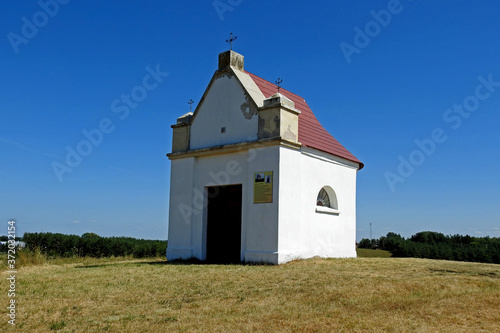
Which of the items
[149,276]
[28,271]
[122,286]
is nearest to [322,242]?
[149,276]

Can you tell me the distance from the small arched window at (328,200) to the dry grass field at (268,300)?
4905 millimetres

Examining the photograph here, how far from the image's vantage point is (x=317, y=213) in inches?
658

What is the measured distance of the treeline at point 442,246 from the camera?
2384 centimetres

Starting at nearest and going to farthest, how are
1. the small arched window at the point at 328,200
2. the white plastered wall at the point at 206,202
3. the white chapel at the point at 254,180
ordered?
the white plastered wall at the point at 206,202, the white chapel at the point at 254,180, the small arched window at the point at 328,200

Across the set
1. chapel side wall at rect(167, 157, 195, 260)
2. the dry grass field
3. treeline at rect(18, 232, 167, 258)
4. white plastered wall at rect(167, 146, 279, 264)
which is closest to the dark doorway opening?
white plastered wall at rect(167, 146, 279, 264)

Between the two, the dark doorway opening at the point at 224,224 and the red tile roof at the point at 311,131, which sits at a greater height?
the red tile roof at the point at 311,131

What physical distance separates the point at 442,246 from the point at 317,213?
449 inches

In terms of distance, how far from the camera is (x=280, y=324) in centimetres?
714

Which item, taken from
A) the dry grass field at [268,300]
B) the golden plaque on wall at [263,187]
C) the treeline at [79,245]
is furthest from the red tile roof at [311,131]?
the treeline at [79,245]

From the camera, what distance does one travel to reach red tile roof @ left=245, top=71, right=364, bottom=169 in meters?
16.9

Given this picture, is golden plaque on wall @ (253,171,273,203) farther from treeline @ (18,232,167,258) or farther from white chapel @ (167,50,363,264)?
treeline @ (18,232,167,258)

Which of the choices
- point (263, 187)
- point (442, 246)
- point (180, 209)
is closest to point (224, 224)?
point (180, 209)

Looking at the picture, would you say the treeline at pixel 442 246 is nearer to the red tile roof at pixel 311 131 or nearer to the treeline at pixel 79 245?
the red tile roof at pixel 311 131

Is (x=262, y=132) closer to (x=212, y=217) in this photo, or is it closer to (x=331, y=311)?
(x=212, y=217)
